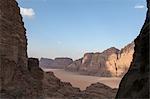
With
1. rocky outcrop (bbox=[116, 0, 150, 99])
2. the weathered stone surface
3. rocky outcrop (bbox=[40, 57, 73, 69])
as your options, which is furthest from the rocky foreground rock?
rocky outcrop (bbox=[40, 57, 73, 69])

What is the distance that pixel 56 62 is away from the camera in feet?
471

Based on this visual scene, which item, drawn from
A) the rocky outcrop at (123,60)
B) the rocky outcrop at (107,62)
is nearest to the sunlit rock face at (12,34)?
the rocky outcrop at (107,62)

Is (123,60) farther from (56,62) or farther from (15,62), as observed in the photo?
(15,62)

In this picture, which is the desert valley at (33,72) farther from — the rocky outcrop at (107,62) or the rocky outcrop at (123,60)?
the rocky outcrop at (107,62)

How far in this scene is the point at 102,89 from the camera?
42250mm

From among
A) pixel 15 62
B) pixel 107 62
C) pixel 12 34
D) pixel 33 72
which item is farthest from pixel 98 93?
pixel 107 62

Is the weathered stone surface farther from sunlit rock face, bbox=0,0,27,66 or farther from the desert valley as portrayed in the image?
sunlit rock face, bbox=0,0,27,66

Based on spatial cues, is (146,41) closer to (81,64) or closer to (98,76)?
(98,76)

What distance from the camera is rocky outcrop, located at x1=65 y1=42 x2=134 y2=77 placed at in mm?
85750

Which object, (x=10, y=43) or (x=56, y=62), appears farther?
(x=56, y=62)

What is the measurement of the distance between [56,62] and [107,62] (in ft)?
181

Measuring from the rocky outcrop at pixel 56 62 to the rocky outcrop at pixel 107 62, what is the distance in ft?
100

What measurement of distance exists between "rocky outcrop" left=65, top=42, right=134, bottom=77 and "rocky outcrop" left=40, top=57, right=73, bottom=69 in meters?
30.6

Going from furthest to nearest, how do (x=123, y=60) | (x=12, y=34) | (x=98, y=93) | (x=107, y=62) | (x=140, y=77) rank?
(x=107, y=62) → (x=123, y=60) → (x=98, y=93) → (x=12, y=34) → (x=140, y=77)
